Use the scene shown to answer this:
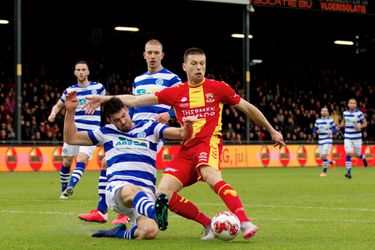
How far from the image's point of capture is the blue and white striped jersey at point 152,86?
38.7ft

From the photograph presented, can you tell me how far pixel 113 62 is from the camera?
4181cm

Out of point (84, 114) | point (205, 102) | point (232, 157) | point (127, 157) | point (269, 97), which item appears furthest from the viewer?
point (269, 97)

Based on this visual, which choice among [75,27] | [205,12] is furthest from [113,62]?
[205,12]

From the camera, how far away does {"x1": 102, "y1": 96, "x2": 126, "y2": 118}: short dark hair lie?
30.3ft

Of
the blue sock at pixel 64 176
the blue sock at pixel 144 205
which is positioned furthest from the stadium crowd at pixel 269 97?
the blue sock at pixel 144 205

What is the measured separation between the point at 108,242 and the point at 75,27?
33.7m

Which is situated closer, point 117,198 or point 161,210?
point 161,210

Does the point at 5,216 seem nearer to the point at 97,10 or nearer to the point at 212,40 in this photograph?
the point at 97,10

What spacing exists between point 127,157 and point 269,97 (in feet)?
107

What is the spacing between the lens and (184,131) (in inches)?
354

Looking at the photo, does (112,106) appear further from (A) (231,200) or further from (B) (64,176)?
(B) (64,176)

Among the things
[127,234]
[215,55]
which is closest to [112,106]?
[127,234]

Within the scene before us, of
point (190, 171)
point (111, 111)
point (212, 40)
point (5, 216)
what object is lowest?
point (5, 216)

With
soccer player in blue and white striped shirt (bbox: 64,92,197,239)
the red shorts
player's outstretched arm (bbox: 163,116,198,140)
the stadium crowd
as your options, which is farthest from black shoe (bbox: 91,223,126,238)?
the stadium crowd
